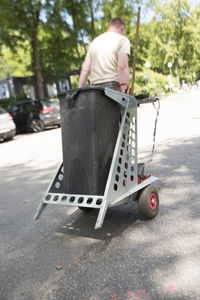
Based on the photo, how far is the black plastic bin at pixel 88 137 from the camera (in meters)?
3.07

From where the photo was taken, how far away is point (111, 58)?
11.7ft

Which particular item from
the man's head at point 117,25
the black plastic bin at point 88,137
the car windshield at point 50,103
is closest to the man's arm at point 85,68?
the man's head at point 117,25

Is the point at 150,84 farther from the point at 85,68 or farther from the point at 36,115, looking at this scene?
the point at 85,68

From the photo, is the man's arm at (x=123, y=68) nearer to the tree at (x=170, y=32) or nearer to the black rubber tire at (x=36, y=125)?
the black rubber tire at (x=36, y=125)

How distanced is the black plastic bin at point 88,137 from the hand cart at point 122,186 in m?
0.08

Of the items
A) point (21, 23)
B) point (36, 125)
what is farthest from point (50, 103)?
point (21, 23)

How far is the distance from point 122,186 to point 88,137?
0.58 m

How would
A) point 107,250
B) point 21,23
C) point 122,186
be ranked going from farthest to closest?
1. point 21,23
2. point 122,186
3. point 107,250

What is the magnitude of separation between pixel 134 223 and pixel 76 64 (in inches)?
938

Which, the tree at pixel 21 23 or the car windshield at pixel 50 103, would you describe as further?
the tree at pixel 21 23

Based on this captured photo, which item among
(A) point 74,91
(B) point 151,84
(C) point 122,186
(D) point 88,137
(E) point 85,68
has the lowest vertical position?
(B) point 151,84

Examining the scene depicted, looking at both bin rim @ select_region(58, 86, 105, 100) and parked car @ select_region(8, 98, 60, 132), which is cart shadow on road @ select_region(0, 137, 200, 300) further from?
parked car @ select_region(8, 98, 60, 132)

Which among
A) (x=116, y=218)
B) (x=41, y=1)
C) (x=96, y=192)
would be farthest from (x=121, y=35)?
(x=41, y=1)

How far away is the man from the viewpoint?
351cm
